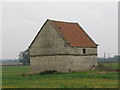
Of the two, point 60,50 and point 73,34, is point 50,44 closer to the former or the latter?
point 60,50

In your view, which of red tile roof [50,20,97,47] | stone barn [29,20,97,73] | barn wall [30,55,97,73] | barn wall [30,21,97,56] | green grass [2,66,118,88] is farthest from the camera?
red tile roof [50,20,97,47]

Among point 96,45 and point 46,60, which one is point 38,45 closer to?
point 46,60

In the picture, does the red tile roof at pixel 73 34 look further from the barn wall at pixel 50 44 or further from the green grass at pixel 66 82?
the green grass at pixel 66 82

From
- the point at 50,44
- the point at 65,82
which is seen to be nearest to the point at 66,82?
the point at 65,82

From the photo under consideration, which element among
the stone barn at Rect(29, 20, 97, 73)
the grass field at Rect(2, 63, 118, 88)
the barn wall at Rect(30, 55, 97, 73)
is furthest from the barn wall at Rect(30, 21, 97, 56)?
the grass field at Rect(2, 63, 118, 88)

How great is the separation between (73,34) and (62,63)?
24.8 feet

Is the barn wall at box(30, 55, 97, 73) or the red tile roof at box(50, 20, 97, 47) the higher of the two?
the red tile roof at box(50, 20, 97, 47)

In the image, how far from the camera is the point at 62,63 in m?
53.8

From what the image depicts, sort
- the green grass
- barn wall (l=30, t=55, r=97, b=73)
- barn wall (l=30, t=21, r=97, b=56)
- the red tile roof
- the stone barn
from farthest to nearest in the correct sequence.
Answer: the red tile roof
barn wall (l=30, t=21, r=97, b=56)
the stone barn
barn wall (l=30, t=55, r=97, b=73)
the green grass

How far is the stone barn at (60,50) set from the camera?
54.2m

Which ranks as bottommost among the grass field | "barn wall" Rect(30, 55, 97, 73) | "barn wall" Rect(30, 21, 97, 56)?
the grass field

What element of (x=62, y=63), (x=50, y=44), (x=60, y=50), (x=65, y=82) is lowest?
(x=65, y=82)

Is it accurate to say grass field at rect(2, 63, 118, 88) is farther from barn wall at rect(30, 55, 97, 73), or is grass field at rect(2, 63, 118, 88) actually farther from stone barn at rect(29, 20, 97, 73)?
stone barn at rect(29, 20, 97, 73)

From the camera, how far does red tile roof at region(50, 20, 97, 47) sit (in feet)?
184
